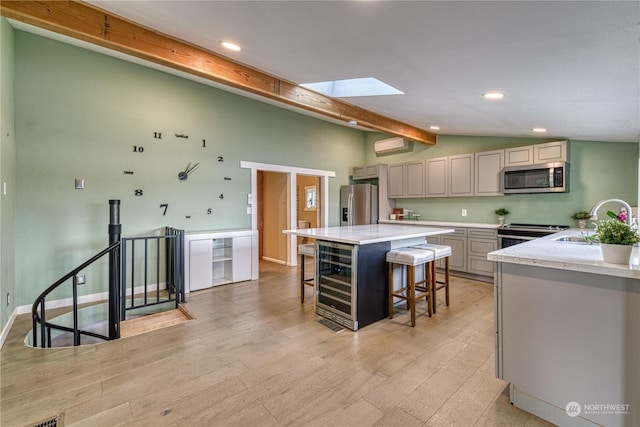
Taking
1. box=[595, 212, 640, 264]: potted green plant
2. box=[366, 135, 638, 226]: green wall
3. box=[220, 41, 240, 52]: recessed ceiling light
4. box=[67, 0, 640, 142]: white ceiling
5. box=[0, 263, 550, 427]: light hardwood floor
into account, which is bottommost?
box=[0, 263, 550, 427]: light hardwood floor

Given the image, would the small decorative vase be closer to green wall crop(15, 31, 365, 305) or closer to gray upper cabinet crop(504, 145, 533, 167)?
gray upper cabinet crop(504, 145, 533, 167)

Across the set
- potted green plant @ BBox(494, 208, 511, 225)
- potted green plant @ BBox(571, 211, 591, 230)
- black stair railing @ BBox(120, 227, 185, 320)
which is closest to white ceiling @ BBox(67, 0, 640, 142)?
potted green plant @ BBox(571, 211, 591, 230)

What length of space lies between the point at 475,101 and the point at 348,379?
9.65ft

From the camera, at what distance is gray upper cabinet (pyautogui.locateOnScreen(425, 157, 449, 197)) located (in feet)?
17.8

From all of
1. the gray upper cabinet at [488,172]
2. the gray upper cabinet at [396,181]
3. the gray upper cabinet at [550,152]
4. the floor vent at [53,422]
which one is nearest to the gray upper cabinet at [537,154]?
the gray upper cabinet at [550,152]

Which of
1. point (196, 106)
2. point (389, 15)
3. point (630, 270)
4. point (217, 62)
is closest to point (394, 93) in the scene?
point (389, 15)

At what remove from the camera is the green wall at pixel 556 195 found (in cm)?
387

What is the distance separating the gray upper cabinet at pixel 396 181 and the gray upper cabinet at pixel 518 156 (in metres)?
1.96

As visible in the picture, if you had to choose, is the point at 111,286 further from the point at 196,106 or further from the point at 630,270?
the point at 630,270

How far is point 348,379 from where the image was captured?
2076 mm

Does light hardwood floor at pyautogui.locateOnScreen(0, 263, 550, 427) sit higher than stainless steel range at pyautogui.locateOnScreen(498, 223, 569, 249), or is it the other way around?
stainless steel range at pyautogui.locateOnScreen(498, 223, 569, 249)

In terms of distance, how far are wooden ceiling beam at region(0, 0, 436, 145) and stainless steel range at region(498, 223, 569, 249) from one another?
3.27 metres

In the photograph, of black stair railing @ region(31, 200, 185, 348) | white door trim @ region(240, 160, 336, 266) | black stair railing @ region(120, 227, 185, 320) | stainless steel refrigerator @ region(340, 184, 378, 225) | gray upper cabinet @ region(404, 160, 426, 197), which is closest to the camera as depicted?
black stair railing @ region(31, 200, 185, 348)

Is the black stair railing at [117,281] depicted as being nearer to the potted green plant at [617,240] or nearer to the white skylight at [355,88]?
the white skylight at [355,88]
